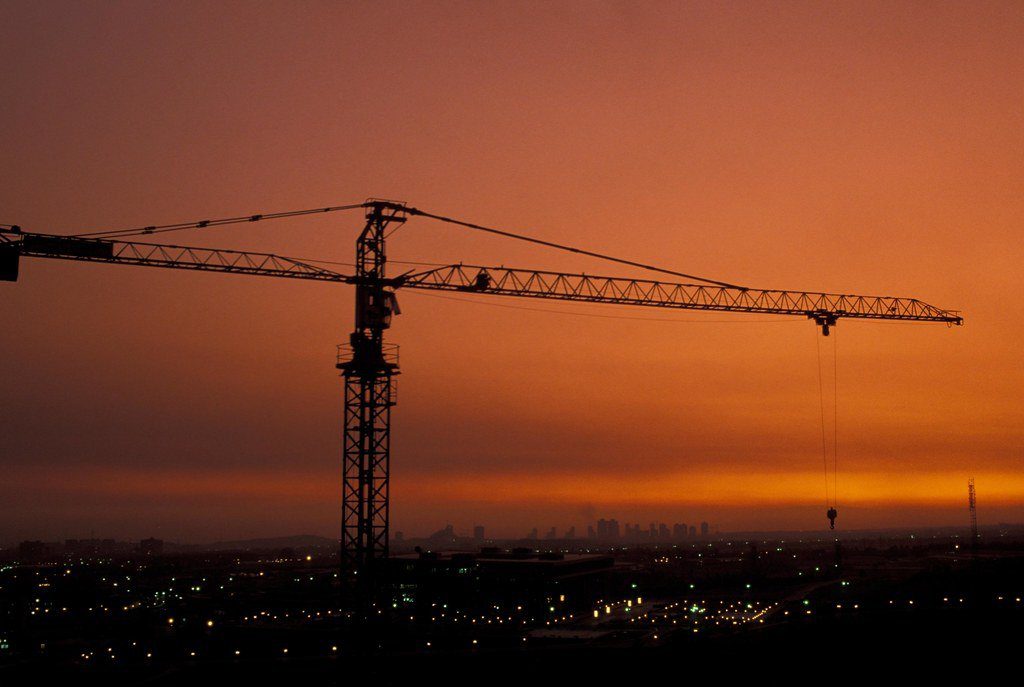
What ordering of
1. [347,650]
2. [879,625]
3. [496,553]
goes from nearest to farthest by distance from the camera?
[347,650] < [879,625] < [496,553]

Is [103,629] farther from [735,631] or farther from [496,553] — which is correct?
[735,631]

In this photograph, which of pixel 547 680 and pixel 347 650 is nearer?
pixel 547 680

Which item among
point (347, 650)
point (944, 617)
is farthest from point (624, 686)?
point (944, 617)

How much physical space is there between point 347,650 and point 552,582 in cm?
3122

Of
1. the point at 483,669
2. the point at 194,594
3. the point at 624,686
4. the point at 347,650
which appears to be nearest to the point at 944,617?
the point at 624,686

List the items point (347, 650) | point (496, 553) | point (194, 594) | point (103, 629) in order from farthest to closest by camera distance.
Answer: point (194, 594), point (496, 553), point (103, 629), point (347, 650)

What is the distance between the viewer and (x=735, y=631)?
226 feet

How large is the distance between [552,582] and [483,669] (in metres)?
35.0

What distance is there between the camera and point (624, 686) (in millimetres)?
51031

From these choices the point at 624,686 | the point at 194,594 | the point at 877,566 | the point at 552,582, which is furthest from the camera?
the point at 877,566

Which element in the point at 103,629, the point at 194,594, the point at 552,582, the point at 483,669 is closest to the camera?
the point at 483,669

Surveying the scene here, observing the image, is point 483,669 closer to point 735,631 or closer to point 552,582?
point 735,631

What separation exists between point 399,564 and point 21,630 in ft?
111

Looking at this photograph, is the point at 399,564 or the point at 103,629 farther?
the point at 399,564
